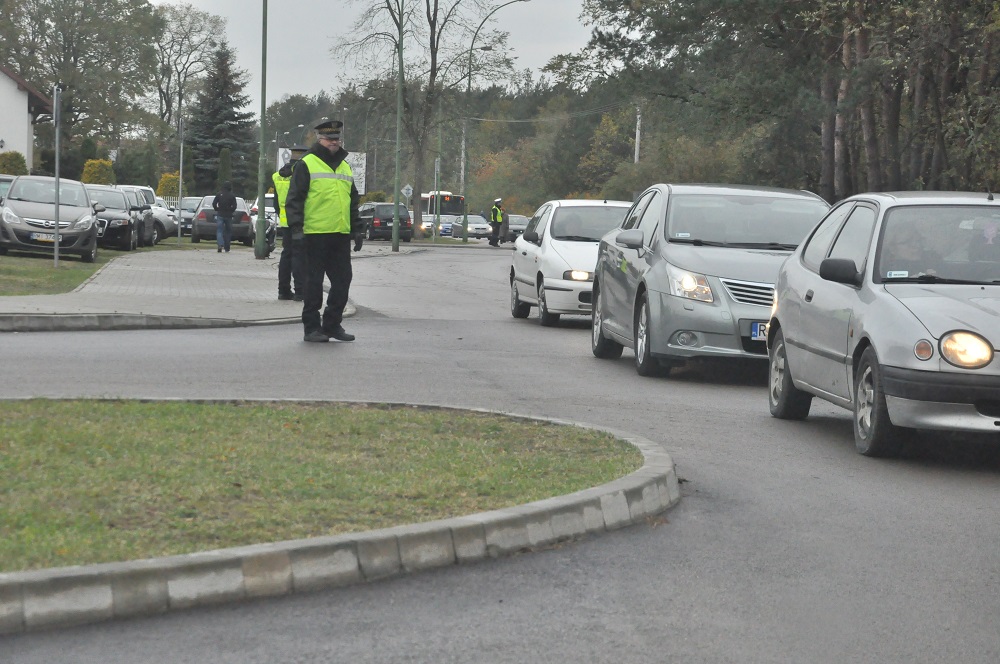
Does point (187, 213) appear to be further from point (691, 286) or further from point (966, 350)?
point (966, 350)

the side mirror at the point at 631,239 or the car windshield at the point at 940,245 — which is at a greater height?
the car windshield at the point at 940,245

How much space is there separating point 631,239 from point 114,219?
995 inches

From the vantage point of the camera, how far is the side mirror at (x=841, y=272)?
9359 millimetres

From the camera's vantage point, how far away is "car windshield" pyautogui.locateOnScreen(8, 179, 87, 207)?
1211 inches

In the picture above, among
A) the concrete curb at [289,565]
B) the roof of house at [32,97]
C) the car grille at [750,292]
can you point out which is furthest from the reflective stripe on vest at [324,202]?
the roof of house at [32,97]

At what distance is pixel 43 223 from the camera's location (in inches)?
1179

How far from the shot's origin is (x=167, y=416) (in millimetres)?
8852

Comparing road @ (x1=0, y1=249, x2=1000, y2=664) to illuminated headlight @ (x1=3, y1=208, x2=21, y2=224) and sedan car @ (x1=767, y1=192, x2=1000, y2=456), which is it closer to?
sedan car @ (x1=767, y1=192, x2=1000, y2=456)

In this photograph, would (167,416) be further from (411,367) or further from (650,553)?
(411,367)

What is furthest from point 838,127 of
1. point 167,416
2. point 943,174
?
point 167,416

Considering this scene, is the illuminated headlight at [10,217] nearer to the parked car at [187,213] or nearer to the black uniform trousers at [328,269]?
the black uniform trousers at [328,269]

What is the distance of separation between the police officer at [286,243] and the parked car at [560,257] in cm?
291

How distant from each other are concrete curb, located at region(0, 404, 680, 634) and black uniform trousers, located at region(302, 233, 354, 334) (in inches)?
359

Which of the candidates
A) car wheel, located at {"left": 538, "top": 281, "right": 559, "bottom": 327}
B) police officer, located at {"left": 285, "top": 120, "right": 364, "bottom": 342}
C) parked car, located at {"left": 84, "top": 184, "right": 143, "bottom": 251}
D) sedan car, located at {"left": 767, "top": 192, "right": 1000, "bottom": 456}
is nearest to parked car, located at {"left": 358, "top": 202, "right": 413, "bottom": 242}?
parked car, located at {"left": 84, "top": 184, "right": 143, "bottom": 251}
